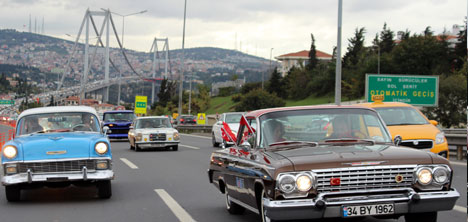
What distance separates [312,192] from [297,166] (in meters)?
0.29

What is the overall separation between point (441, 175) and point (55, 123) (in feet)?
24.9

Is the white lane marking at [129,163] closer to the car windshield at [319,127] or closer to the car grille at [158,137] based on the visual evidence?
the car grille at [158,137]

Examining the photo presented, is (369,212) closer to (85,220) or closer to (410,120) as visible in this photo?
(85,220)

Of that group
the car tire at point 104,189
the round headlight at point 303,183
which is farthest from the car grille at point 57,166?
the round headlight at point 303,183

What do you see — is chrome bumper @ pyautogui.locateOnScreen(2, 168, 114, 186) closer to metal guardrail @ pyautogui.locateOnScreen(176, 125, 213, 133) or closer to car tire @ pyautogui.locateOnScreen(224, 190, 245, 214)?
car tire @ pyautogui.locateOnScreen(224, 190, 245, 214)

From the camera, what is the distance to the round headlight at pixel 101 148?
11.1 meters

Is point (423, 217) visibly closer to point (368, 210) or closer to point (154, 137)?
point (368, 210)

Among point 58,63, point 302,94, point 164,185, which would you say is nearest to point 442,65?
point 302,94

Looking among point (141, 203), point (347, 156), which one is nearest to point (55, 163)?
point (141, 203)

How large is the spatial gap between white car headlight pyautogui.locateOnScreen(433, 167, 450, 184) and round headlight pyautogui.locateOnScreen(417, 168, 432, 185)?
0.21ft

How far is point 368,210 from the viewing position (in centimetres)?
661

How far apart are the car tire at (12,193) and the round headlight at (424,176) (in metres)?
6.62

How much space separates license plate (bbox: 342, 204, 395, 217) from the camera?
657 centimetres

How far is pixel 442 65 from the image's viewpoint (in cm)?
9069
